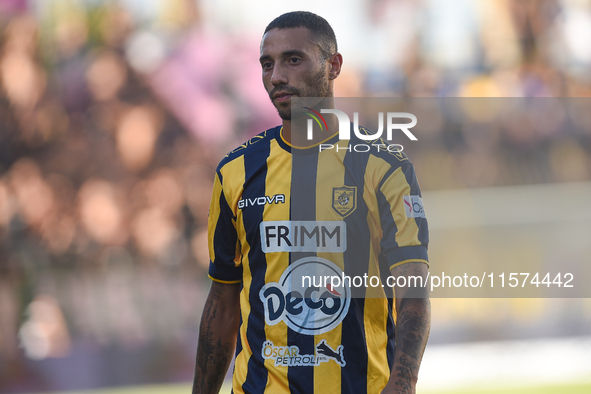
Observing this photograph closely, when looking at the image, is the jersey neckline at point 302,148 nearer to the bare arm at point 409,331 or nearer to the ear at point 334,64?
the ear at point 334,64

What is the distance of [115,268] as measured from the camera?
22.0 feet

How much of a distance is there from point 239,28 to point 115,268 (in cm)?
324

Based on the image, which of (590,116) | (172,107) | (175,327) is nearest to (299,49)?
(175,327)

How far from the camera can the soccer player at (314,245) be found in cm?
187

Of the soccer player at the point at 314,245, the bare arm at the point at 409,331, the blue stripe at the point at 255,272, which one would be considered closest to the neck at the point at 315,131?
the soccer player at the point at 314,245

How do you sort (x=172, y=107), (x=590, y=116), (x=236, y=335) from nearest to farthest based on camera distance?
(x=236, y=335)
(x=172, y=107)
(x=590, y=116)

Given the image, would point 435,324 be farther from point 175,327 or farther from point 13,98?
point 13,98

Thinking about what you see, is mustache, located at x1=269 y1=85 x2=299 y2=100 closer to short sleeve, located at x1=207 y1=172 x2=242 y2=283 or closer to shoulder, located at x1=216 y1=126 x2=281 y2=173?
shoulder, located at x1=216 y1=126 x2=281 y2=173

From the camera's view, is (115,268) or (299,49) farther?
(115,268)

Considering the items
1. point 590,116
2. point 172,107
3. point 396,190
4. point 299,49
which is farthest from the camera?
point 590,116

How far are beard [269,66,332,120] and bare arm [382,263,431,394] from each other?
0.63 meters

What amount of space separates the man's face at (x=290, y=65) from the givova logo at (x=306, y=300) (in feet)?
1.66

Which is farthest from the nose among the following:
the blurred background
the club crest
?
the blurred background

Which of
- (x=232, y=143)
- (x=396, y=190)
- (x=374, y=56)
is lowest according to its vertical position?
(x=396, y=190)
